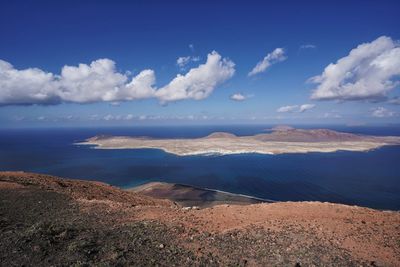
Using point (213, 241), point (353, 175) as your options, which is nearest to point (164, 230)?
point (213, 241)

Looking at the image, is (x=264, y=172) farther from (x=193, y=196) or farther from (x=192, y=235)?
(x=192, y=235)

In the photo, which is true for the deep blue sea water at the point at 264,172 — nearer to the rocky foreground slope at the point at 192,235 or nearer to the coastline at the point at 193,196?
the coastline at the point at 193,196

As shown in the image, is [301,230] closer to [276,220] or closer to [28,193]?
[276,220]

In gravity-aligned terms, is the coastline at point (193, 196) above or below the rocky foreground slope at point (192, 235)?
below

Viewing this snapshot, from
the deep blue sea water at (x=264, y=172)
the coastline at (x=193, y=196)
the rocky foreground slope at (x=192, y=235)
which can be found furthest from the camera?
the deep blue sea water at (x=264, y=172)

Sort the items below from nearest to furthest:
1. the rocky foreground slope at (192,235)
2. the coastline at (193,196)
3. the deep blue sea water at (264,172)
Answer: the rocky foreground slope at (192,235) < the coastline at (193,196) < the deep blue sea water at (264,172)

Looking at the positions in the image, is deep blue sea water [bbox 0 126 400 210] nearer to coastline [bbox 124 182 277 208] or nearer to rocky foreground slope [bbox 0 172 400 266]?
coastline [bbox 124 182 277 208]

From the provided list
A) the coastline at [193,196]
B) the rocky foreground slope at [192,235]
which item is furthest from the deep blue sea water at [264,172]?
the rocky foreground slope at [192,235]

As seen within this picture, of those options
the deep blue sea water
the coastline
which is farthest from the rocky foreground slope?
the deep blue sea water
